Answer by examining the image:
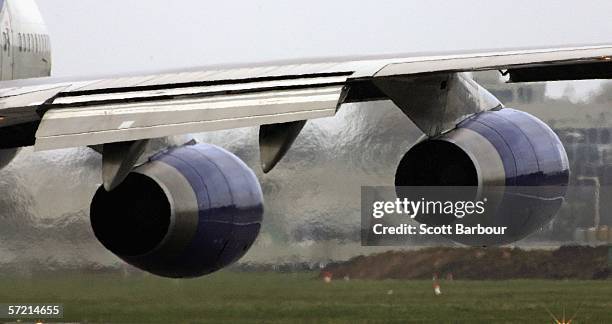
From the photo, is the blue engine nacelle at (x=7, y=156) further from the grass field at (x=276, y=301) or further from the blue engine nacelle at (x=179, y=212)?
the blue engine nacelle at (x=179, y=212)

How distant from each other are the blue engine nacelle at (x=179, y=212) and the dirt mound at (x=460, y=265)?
2859 millimetres

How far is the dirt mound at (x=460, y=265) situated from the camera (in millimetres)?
20094

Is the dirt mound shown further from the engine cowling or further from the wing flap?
the wing flap

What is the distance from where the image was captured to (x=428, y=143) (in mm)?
15492

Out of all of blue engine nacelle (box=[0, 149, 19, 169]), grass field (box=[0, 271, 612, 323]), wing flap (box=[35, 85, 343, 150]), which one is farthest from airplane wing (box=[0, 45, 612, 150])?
grass field (box=[0, 271, 612, 323])

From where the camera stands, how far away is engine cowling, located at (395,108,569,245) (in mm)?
15453

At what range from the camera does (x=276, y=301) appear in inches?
771

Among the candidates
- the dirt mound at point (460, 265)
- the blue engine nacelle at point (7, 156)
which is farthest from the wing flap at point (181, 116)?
the dirt mound at point (460, 265)

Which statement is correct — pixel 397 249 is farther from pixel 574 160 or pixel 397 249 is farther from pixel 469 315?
pixel 574 160

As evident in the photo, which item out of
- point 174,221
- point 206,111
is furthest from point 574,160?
point 206,111

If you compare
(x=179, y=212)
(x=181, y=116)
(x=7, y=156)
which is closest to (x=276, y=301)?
(x=179, y=212)

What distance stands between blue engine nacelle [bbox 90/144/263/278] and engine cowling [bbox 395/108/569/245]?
195cm

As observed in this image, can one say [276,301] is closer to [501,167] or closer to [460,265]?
[460,265]

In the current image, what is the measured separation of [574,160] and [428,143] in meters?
6.36
